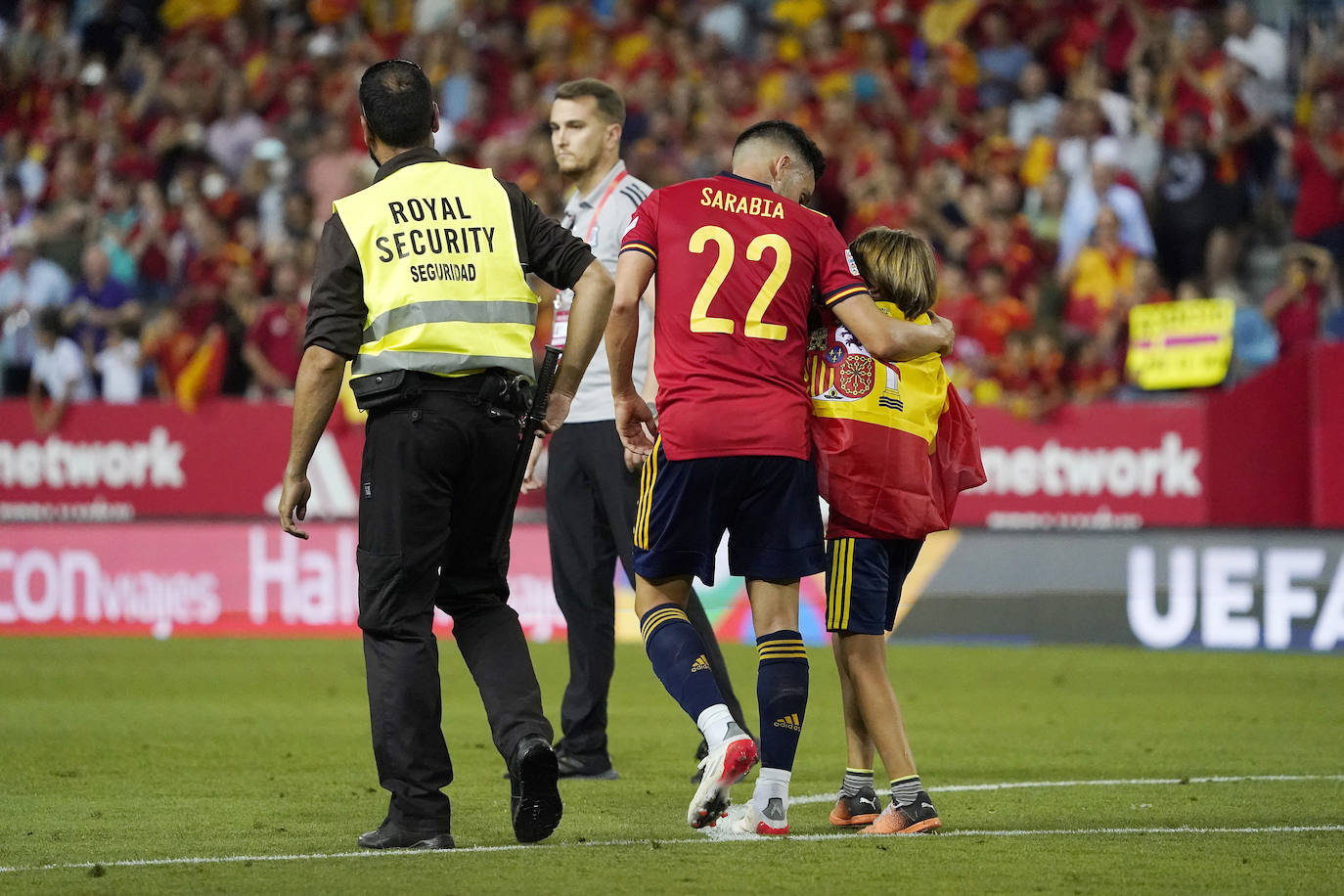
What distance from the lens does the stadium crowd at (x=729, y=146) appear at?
16016mm

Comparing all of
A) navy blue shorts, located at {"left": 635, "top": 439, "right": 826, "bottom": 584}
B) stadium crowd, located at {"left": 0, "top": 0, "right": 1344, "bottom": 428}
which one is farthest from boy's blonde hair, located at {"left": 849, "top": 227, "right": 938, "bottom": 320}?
stadium crowd, located at {"left": 0, "top": 0, "right": 1344, "bottom": 428}

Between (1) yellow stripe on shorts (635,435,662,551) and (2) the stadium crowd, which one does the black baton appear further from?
(2) the stadium crowd

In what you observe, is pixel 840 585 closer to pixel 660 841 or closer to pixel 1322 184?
pixel 660 841

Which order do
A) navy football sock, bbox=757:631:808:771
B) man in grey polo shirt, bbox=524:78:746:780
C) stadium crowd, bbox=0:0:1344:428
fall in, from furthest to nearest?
stadium crowd, bbox=0:0:1344:428, man in grey polo shirt, bbox=524:78:746:780, navy football sock, bbox=757:631:808:771

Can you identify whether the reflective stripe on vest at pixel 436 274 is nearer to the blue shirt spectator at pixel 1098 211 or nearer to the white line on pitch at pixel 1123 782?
the white line on pitch at pixel 1123 782

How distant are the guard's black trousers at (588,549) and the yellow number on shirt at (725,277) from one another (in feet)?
5.95

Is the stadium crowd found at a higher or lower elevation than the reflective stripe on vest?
higher

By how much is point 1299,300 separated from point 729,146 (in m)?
5.50

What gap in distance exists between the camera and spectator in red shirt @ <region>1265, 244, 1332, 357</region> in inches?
595

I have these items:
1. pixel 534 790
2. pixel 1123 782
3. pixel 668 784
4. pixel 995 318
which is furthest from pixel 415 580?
pixel 995 318

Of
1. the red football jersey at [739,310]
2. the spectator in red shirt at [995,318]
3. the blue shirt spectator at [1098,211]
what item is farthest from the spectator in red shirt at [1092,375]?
the red football jersey at [739,310]

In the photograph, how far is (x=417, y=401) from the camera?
5.70m

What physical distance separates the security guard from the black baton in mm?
40

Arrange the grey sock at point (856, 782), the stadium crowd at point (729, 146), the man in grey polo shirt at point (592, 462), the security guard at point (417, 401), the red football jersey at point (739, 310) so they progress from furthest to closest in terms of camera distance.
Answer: the stadium crowd at point (729, 146) < the man in grey polo shirt at point (592, 462) < the grey sock at point (856, 782) < the red football jersey at point (739, 310) < the security guard at point (417, 401)
